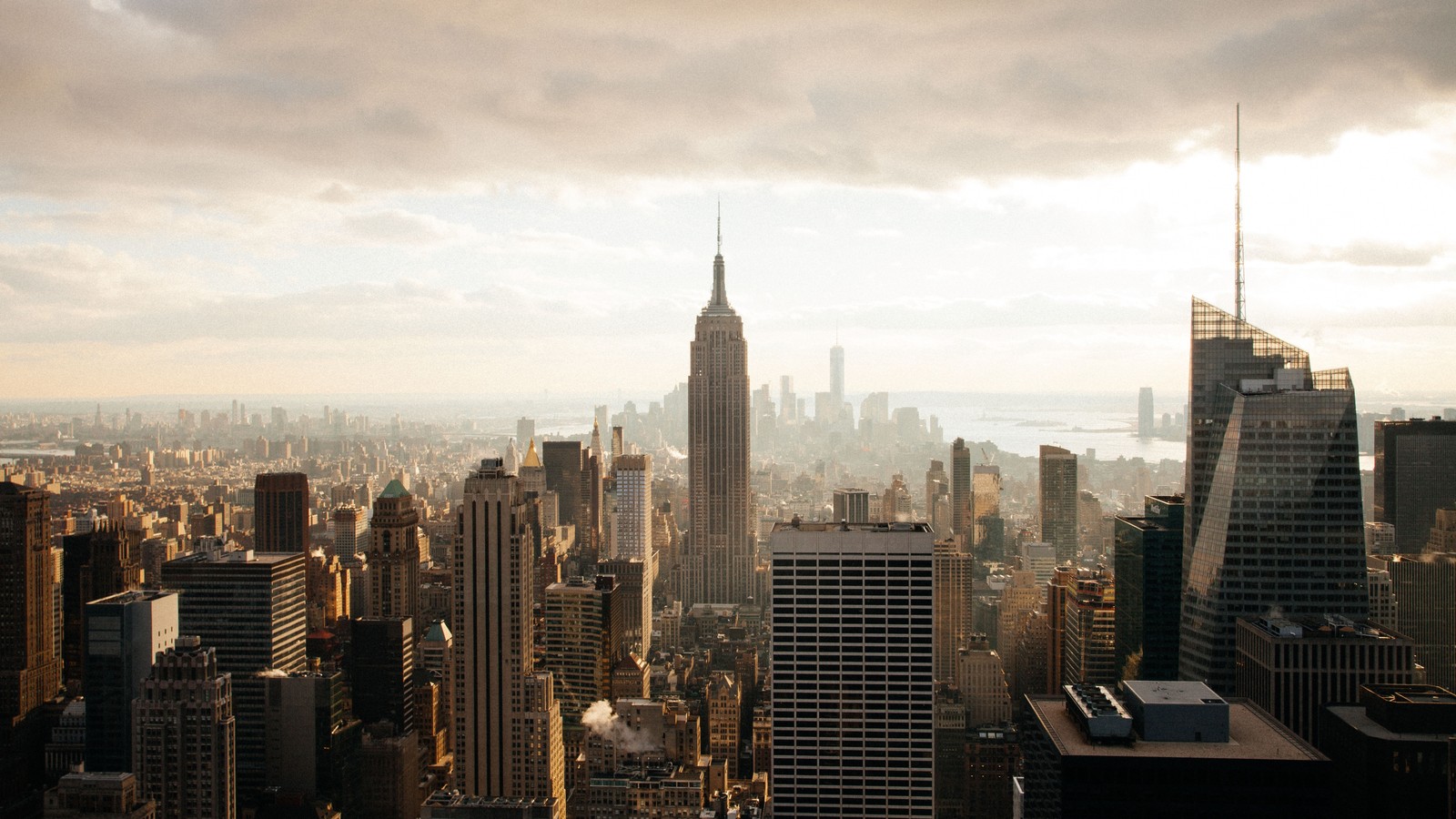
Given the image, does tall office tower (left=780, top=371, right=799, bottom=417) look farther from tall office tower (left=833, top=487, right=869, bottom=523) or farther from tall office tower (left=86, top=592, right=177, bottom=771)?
tall office tower (left=86, top=592, right=177, bottom=771)

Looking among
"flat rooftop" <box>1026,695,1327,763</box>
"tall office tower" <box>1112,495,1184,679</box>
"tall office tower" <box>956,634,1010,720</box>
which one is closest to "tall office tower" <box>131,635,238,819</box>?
"flat rooftop" <box>1026,695,1327,763</box>

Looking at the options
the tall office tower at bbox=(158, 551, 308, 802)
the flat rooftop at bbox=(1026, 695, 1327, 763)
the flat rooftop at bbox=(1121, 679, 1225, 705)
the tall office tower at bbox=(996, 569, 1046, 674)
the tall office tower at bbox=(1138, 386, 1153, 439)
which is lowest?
the tall office tower at bbox=(996, 569, 1046, 674)

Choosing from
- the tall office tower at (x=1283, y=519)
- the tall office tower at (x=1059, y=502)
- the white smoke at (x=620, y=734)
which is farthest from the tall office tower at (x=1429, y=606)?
the white smoke at (x=620, y=734)

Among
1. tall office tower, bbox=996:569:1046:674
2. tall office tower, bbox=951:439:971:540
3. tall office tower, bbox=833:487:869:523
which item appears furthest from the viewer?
tall office tower, bbox=951:439:971:540

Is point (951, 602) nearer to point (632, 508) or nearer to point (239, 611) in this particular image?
point (632, 508)

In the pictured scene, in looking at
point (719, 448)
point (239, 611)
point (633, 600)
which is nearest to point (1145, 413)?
point (633, 600)

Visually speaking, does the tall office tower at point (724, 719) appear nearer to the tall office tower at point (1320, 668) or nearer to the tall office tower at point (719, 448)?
the tall office tower at point (1320, 668)

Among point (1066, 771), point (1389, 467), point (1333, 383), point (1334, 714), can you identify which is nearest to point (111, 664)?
point (1066, 771)
